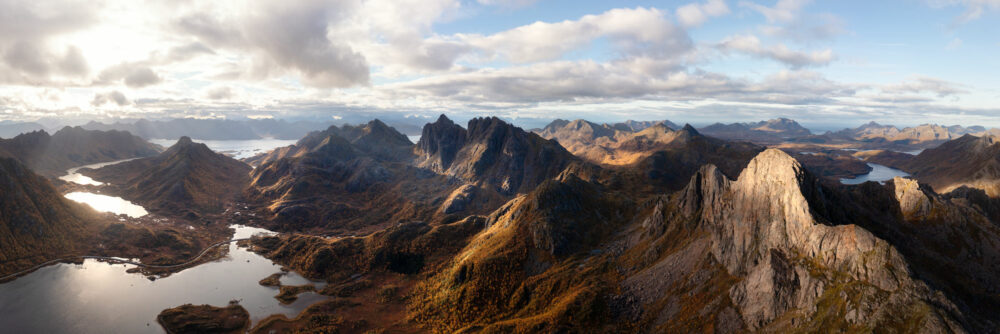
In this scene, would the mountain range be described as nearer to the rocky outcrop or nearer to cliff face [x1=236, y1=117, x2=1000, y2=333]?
cliff face [x1=236, y1=117, x2=1000, y2=333]

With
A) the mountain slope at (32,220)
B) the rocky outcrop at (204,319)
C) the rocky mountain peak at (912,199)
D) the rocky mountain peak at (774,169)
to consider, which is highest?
the rocky mountain peak at (774,169)

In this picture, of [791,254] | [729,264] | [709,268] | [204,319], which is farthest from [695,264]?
[204,319]

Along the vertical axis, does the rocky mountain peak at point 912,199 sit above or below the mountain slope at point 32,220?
above

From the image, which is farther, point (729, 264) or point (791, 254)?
point (729, 264)

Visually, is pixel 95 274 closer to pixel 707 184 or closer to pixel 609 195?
pixel 609 195

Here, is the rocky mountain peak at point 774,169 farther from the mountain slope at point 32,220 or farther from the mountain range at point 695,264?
the mountain slope at point 32,220

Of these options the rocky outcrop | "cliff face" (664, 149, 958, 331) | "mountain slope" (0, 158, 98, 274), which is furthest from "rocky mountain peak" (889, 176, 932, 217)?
"mountain slope" (0, 158, 98, 274)

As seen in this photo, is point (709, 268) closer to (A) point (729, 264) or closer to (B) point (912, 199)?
(A) point (729, 264)

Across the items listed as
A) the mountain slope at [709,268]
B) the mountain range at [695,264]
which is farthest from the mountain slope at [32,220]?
the mountain slope at [709,268]
